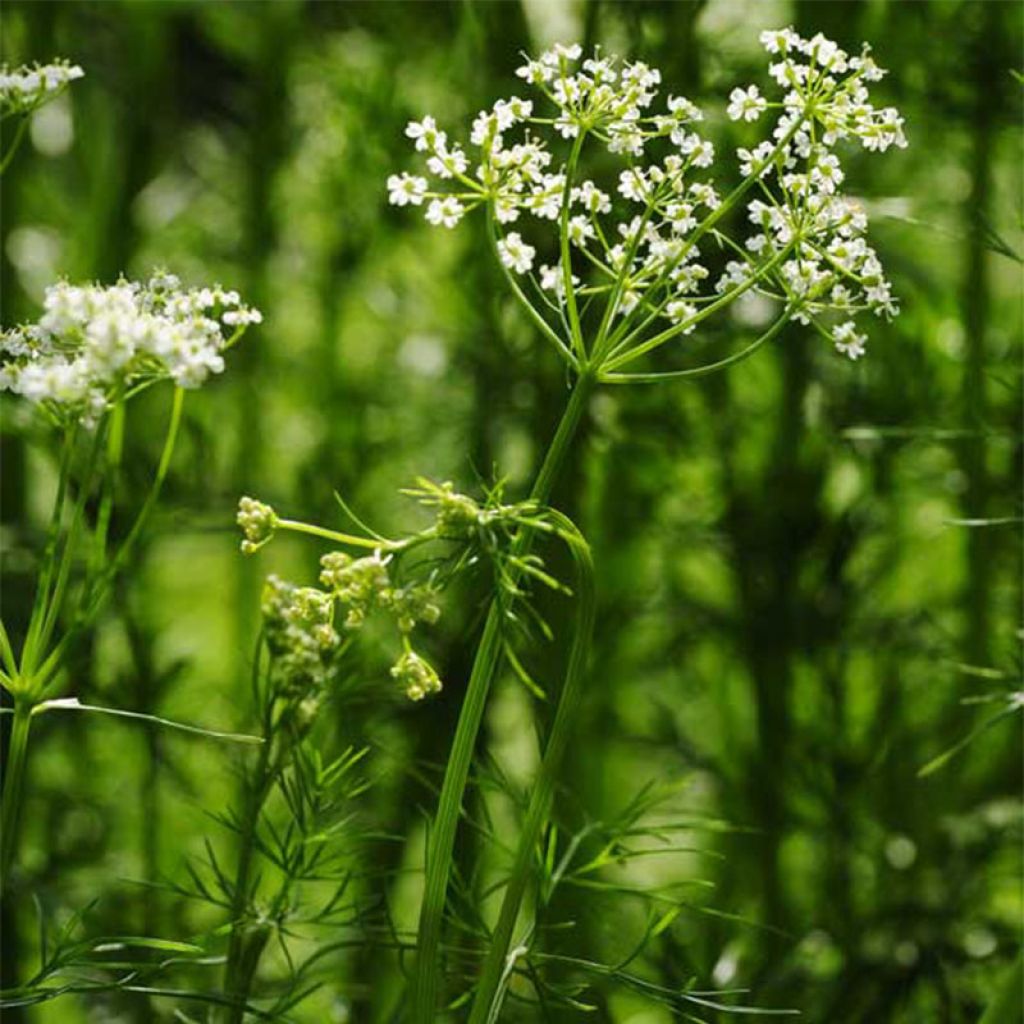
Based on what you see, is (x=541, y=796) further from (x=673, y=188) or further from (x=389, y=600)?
(x=673, y=188)

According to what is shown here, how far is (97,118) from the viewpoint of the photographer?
199 centimetres

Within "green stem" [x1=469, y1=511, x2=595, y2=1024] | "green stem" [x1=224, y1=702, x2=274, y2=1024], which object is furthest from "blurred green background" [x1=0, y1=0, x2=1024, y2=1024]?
"green stem" [x1=469, y1=511, x2=595, y2=1024]

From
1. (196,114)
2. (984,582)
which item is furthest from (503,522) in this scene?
(196,114)

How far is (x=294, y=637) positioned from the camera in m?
0.62

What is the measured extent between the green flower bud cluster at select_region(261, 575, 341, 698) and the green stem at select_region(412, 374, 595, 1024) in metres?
0.06

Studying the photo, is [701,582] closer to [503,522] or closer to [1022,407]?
[1022,407]

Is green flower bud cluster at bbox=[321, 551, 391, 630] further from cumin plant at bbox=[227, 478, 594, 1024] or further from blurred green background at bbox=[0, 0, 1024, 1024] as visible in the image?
blurred green background at bbox=[0, 0, 1024, 1024]

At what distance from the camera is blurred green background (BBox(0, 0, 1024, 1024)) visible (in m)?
Result: 1.37

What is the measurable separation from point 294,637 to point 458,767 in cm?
9

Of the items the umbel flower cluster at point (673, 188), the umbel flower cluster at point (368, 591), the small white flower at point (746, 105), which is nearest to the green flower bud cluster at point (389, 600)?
the umbel flower cluster at point (368, 591)

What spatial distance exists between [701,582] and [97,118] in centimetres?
89

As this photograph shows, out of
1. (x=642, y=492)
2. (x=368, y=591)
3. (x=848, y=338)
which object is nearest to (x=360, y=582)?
(x=368, y=591)

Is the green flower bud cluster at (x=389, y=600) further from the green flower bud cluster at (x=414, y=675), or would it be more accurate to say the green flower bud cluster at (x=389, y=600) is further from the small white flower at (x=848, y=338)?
the small white flower at (x=848, y=338)

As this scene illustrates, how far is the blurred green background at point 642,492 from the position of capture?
1.37 meters
